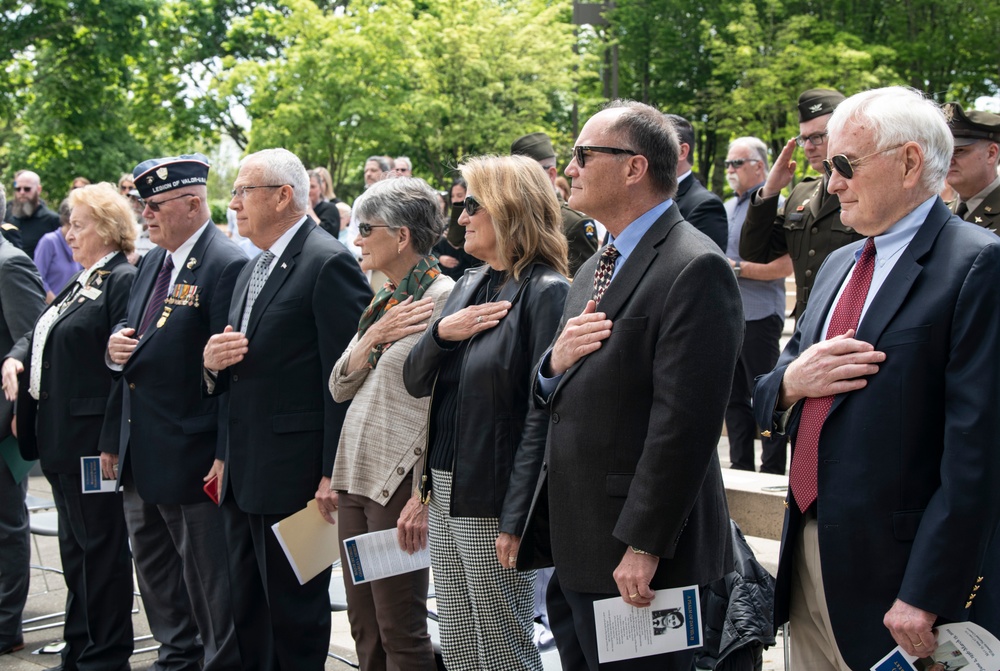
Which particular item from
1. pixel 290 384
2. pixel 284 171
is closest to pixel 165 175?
pixel 284 171

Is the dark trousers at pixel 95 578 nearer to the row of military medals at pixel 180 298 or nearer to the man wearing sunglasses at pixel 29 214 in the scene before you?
the row of military medals at pixel 180 298

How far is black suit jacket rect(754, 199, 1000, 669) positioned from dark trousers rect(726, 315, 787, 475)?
13.5 ft

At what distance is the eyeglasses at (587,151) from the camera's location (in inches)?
118

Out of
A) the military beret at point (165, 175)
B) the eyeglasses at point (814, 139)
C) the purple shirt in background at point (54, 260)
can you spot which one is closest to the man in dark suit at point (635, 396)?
the eyeglasses at point (814, 139)

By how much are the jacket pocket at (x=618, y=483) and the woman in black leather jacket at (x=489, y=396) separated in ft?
1.60

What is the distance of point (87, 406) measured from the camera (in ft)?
17.5

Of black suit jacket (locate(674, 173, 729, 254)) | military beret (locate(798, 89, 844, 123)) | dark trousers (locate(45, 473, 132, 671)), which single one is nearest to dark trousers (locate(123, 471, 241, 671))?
dark trousers (locate(45, 473, 132, 671))

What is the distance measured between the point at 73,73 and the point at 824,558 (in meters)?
24.5

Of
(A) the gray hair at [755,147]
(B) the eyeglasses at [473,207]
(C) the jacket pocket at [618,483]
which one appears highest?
(B) the eyeglasses at [473,207]

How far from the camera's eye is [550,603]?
324 centimetres

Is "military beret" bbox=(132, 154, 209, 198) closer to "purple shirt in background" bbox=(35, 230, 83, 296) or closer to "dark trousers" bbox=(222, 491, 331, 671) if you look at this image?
"dark trousers" bbox=(222, 491, 331, 671)

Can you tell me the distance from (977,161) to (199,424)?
137 inches

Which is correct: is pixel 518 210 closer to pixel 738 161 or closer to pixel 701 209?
pixel 701 209

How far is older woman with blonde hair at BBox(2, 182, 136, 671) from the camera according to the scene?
5273mm
